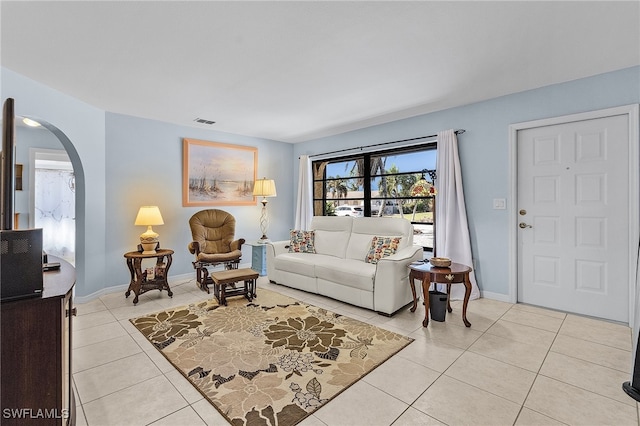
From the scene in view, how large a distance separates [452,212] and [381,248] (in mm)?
1059

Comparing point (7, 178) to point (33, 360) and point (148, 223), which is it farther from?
point (148, 223)

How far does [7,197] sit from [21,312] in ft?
1.74

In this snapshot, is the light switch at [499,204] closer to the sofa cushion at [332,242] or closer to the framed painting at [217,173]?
the sofa cushion at [332,242]

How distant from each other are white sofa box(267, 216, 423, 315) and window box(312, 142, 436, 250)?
68 centimetres

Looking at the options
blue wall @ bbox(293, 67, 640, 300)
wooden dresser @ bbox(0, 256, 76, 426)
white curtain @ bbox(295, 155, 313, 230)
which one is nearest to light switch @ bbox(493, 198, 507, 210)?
blue wall @ bbox(293, 67, 640, 300)

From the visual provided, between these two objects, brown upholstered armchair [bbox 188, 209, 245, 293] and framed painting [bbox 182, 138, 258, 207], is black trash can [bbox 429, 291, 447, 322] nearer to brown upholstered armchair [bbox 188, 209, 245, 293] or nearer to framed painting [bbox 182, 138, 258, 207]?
brown upholstered armchair [bbox 188, 209, 245, 293]

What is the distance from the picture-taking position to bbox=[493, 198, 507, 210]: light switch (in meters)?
3.61

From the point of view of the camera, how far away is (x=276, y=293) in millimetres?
4023

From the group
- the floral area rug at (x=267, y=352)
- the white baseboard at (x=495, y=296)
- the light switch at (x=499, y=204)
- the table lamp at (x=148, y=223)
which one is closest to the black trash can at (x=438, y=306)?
the floral area rug at (x=267, y=352)

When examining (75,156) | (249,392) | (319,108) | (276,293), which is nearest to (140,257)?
(75,156)

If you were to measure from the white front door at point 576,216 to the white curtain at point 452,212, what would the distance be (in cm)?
58

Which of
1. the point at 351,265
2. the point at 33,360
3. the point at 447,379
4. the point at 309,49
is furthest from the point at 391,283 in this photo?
the point at 33,360

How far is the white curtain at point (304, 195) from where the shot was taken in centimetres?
581

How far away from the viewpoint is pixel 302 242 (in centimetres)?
449
